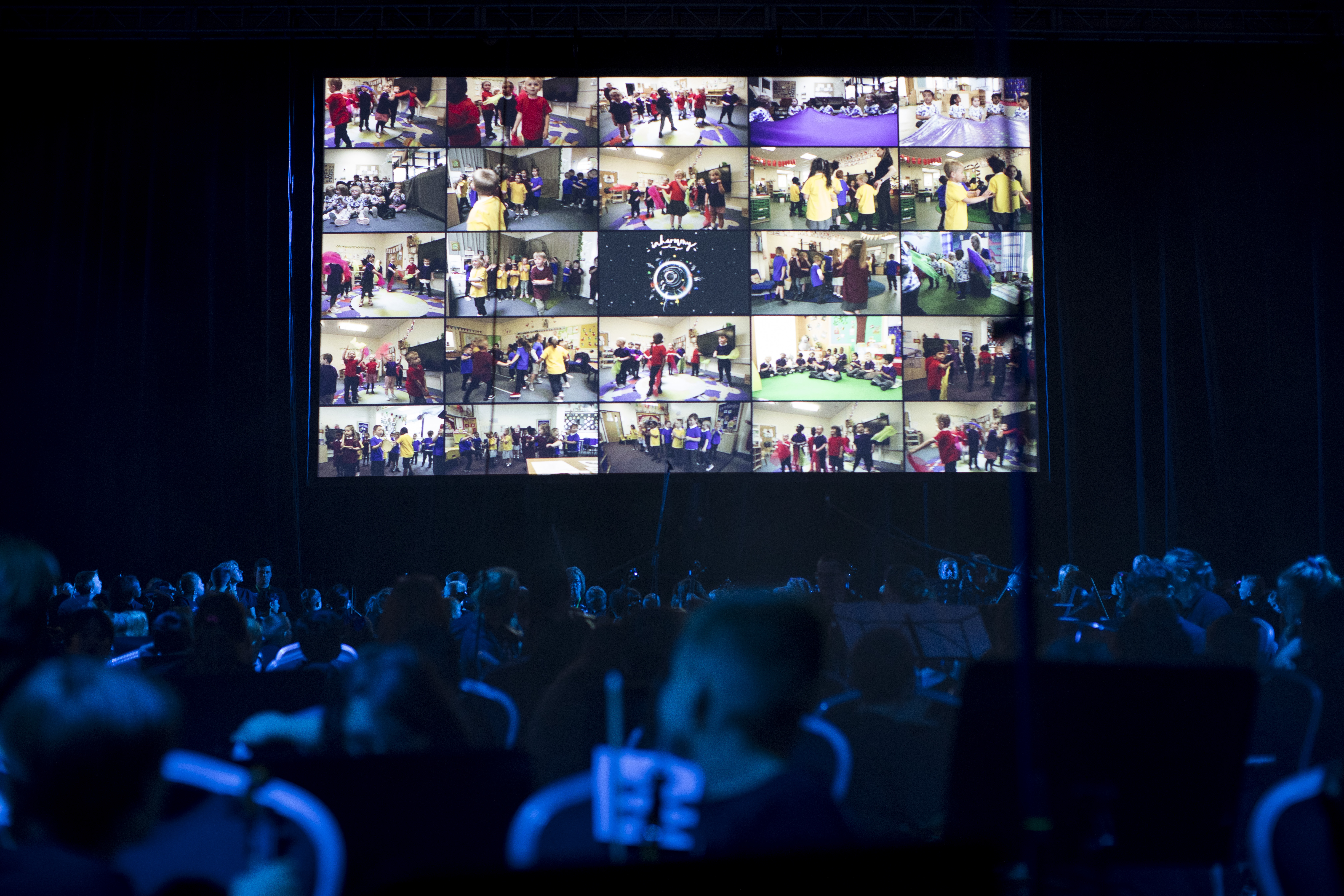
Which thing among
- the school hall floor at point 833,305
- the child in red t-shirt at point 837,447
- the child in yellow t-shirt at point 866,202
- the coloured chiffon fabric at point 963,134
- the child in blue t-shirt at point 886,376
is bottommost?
the child in red t-shirt at point 837,447

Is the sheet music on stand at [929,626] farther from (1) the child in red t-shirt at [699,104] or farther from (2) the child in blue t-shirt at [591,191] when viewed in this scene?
(1) the child in red t-shirt at [699,104]

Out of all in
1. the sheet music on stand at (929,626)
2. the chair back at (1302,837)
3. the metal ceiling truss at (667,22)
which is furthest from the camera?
the metal ceiling truss at (667,22)

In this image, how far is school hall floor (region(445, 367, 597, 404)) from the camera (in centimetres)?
889

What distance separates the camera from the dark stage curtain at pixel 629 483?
34.4ft

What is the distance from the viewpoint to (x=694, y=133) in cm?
905

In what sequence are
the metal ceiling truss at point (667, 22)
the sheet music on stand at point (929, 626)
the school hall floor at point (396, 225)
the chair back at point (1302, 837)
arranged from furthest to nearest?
the metal ceiling truss at point (667, 22) → the school hall floor at point (396, 225) → the sheet music on stand at point (929, 626) → the chair back at point (1302, 837)

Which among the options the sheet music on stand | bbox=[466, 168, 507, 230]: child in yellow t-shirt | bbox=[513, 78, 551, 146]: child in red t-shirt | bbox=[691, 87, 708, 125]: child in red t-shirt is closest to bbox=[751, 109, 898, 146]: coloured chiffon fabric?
bbox=[691, 87, 708, 125]: child in red t-shirt

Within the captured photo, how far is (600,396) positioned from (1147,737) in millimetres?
7133

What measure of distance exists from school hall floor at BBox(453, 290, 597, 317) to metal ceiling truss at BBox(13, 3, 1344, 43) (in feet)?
8.36

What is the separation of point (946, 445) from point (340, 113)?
5.98 metres

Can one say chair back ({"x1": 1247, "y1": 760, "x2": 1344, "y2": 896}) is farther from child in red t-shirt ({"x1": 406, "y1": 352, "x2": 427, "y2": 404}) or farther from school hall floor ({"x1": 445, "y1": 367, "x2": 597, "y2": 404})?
child in red t-shirt ({"x1": 406, "y1": 352, "x2": 427, "y2": 404})

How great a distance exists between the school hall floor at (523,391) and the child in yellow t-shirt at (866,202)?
2768mm

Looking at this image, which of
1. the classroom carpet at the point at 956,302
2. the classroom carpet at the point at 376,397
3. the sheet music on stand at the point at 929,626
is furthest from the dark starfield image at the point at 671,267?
the sheet music on stand at the point at 929,626

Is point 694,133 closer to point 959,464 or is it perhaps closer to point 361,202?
point 361,202
